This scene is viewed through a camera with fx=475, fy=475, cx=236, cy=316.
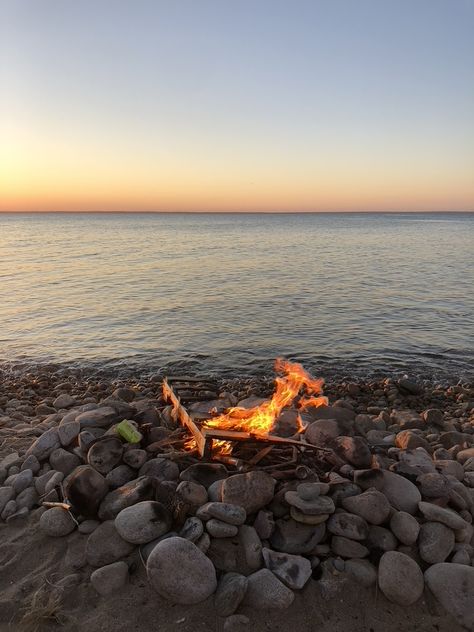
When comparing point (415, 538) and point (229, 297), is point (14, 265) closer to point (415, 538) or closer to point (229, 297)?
point (229, 297)

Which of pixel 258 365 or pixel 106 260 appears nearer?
pixel 258 365

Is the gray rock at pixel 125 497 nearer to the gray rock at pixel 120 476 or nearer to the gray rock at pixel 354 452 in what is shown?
the gray rock at pixel 120 476

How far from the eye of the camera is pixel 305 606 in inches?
210

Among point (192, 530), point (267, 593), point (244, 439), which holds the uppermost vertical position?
point (244, 439)

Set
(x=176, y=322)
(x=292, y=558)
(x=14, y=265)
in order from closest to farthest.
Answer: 1. (x=292, y=558)
2. (x=176, y=322)
3. (x=14, y=265)

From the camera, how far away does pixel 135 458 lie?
7.14 m

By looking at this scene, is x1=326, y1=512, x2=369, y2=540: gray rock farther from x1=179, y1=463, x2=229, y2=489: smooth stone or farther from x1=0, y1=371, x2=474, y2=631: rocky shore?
x1=179, y1=463, x2=229, y2=489: smooth stone

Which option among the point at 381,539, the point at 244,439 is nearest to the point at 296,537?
the point at 381,539

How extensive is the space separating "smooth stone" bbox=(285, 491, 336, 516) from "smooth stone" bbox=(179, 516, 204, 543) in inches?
45.9

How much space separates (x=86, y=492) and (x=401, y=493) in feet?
14.2

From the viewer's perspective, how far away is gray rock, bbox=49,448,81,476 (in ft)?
24.2

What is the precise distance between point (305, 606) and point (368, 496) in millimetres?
1585

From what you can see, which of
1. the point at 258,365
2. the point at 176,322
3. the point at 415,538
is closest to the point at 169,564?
the point at 415,538

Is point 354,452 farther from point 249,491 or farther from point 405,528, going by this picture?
point 249,491
